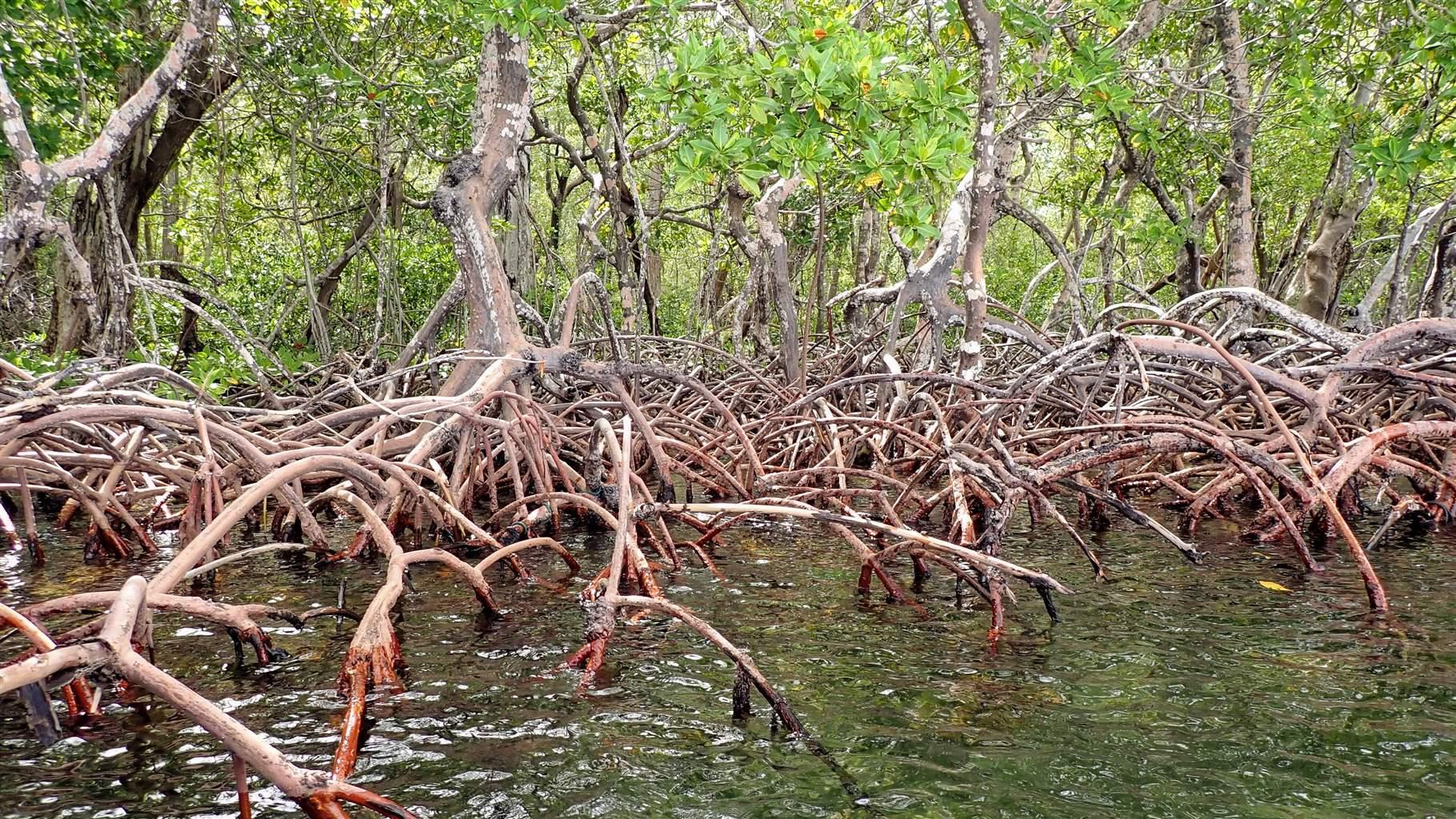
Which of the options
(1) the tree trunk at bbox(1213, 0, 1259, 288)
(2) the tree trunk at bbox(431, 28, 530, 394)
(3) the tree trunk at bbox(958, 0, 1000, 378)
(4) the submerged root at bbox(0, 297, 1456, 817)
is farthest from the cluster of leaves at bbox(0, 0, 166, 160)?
(1) the tree trunk at bbox(1213, 0, 1259, 288)

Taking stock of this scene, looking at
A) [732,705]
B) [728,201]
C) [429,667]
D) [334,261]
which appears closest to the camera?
[732,705]

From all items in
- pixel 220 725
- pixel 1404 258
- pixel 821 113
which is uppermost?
pixel 821 113

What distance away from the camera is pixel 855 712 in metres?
2.56

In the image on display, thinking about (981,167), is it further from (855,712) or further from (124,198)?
(124,198)

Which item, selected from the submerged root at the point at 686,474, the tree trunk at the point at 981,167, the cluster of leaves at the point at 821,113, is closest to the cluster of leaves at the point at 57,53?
the submerged root at the point at 686,474

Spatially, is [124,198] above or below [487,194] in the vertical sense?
above

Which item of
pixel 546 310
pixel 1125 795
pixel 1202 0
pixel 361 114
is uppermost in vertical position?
pixel 1202 0

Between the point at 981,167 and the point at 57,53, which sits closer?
the point at 981,167

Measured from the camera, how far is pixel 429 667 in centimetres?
289

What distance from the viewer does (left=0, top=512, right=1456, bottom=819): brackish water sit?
6.92ft

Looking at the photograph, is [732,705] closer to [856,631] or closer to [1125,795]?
[856,631]

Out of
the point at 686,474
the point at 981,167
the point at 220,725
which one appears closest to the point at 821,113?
the point at 981,167

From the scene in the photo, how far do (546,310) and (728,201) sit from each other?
4839mm

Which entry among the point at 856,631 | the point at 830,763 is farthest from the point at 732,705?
the point at 856,631
